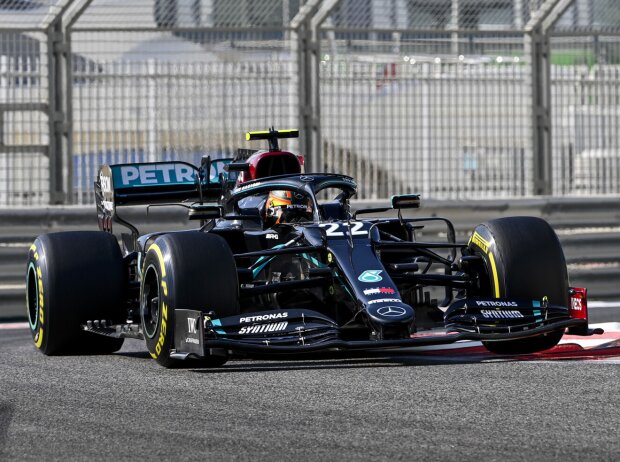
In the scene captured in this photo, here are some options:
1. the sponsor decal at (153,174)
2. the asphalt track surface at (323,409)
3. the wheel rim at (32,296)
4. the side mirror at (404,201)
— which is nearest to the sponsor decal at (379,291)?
the asphalt track surface at (323,409)

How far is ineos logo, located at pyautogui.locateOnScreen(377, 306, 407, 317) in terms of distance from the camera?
7379 mm

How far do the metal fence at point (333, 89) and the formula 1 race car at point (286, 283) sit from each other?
107 inches

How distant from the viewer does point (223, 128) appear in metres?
12.9

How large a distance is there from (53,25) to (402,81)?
318 cm

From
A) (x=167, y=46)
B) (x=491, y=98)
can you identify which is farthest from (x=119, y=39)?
(x=491, y=98)

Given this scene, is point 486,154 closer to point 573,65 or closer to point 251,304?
point 573,65

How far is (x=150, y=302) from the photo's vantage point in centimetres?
822

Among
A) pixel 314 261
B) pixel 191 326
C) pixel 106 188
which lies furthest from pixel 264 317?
pixel 106 188

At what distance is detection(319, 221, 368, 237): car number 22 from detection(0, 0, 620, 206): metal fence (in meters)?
4.66

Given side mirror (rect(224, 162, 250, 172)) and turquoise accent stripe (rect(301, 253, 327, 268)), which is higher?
side mirror (rect(224, 162, 250, 172))

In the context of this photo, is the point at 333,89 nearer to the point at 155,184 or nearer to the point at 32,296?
the point at 155,184

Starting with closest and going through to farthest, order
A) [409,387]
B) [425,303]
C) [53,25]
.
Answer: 1. [409,387]
2. [425,303]
3. [53,25]

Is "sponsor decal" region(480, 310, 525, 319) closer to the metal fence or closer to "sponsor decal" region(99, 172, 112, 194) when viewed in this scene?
"sponsor decal" region(99, 172, 112, 194)

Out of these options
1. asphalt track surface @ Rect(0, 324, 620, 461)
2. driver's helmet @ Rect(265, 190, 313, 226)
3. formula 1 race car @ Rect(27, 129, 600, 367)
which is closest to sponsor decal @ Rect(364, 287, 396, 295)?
formula 1 race car @ Rect(27, 129, 600, 367)
